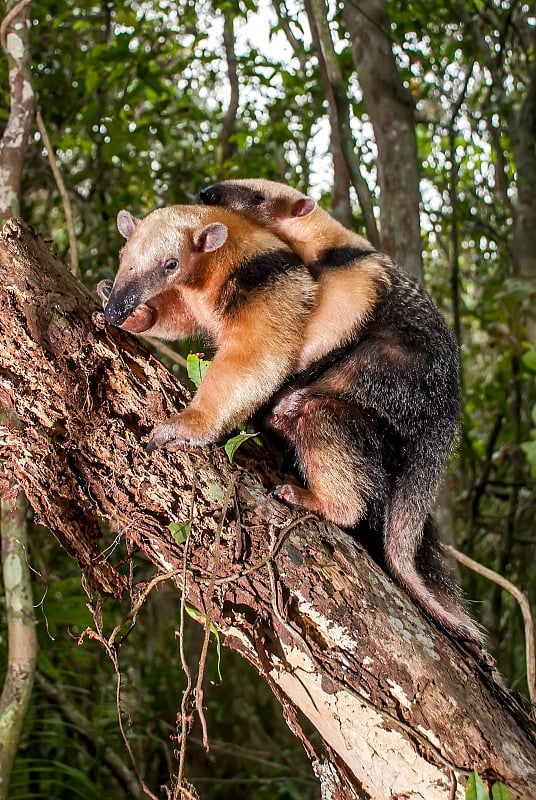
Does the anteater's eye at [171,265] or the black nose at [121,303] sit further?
the anteater's eye at [171,265]

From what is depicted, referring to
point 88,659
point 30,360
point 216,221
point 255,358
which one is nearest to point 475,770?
point 255,358

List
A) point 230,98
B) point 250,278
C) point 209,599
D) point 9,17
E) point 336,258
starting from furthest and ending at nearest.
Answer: point 230,98, point 9,17, point 336,258, point 250,278, point 209,599

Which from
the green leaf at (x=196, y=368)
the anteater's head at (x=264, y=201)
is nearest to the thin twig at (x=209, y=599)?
the green leaf at (x=196, y=368)

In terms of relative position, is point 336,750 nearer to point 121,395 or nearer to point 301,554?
point 301,554

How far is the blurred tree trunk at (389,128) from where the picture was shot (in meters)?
4.76

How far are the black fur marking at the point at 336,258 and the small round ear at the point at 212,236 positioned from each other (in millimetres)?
513

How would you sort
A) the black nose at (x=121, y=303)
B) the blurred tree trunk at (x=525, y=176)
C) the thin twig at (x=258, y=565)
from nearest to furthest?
1. the thin twig at (x=258, y=565)
2. the black nose at (x=121, y=303)
3. the blurred tree trunk at (x=525, y=176)

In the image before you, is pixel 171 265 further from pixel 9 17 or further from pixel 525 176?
pixel 525 176

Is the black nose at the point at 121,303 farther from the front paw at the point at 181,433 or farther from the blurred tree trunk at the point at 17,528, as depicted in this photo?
the blurred tree trunk at the point at 17,528

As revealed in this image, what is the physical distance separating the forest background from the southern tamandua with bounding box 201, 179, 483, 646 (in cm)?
147

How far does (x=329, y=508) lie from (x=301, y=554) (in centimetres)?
39

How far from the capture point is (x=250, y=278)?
3123 mm

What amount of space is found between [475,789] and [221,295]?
206cm

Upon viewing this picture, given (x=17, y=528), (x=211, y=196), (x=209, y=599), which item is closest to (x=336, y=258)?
(x=211, y=196)
